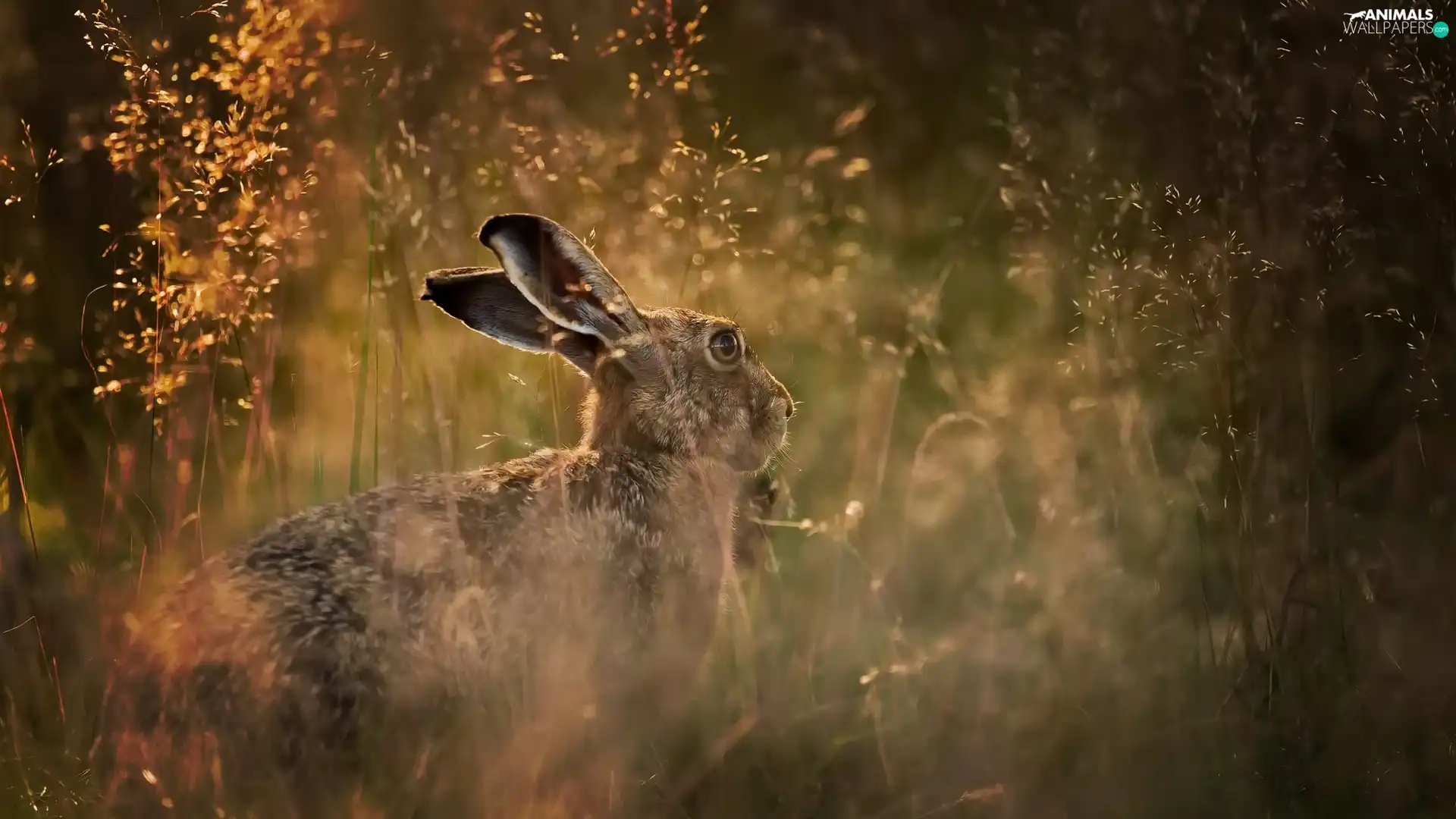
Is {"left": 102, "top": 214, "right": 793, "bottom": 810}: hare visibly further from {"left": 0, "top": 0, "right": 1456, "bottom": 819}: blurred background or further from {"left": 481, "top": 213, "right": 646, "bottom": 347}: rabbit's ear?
{"left": 0, "top": 0, "right": 1456, "bottom": 819}: blurred background

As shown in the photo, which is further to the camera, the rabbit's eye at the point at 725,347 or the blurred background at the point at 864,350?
the rabbit's eye at the point at 725,347

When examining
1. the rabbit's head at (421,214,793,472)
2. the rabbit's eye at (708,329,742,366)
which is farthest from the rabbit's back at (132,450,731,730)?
the rabbit's eye at (708,329,742,366)

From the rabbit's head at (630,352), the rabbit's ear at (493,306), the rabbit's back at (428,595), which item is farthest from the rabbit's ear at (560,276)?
the rabbit's back at (428,595)

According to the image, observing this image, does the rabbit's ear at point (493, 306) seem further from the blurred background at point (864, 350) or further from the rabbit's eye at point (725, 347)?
the rabbit's eye at point (725, 347)

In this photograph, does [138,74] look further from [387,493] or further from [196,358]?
[387,493]

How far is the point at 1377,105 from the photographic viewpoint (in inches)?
173

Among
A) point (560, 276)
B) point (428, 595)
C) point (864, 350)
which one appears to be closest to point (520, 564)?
point (428, 595)

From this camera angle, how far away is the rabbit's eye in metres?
4.68

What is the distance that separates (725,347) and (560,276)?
777 millimetres

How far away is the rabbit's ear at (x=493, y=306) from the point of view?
4.30 metres

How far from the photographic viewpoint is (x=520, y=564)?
3.66 meters

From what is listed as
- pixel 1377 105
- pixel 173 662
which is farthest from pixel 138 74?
pixel 1377 105

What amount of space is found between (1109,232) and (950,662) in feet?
5.29

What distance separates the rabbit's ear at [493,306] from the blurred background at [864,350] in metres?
0.10
